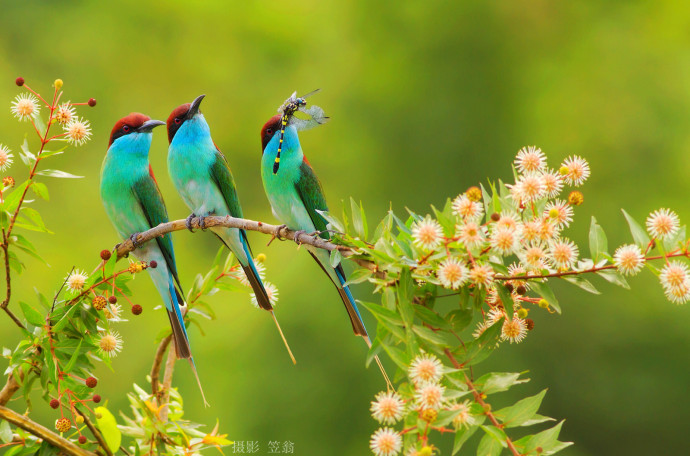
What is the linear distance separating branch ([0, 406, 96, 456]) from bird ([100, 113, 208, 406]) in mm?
602

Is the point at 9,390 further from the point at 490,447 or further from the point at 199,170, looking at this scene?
the point at 490,447

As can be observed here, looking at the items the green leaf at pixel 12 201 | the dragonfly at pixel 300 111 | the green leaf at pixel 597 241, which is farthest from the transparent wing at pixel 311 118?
Result: the green leaf at pixel 597 241

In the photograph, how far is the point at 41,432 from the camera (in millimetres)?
1371

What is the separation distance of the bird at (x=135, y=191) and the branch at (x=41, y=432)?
A: 1.98 ft

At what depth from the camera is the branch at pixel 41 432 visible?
1354 millimetres

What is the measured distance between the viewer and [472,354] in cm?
115

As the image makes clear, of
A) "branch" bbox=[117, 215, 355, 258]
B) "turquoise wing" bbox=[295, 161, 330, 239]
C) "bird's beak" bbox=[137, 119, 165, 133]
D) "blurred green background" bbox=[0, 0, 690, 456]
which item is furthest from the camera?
"blurred green background" bbox=[0, 0, 690, 456]

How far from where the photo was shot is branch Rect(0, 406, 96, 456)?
135cm

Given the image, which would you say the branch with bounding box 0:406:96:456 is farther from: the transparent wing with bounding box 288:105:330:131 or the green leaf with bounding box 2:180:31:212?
the transparent wing with bounding box 288:105:330:131

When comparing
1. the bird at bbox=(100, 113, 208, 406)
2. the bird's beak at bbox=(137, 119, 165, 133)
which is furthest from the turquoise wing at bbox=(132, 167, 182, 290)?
the bird's beak at bbox=(137, 119, 165, 133)

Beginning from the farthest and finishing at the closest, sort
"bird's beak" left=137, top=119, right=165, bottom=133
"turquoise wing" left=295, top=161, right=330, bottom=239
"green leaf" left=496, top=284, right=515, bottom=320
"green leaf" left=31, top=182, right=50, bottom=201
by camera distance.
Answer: "turquoise wing" left=295, top=161, right=330, bottom=239
"bird's beak" left=137, top=119, right=165, bottom=133
"green leaf" left=31, top=182, right=50, bottom=201
"green leaf" left=496, top=284, right=515, bottom=320

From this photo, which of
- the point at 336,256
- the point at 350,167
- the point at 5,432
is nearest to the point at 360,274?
the point at 336,256

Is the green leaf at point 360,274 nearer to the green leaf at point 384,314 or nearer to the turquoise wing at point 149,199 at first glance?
the green leaf at point 384,314

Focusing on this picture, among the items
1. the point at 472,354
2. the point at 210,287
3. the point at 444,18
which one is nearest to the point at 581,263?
the point at 472,354
